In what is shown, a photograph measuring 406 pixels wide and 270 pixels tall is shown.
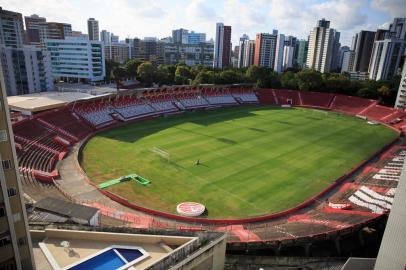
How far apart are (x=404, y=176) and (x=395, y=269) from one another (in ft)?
15.5

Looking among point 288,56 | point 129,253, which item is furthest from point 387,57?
point 129,253

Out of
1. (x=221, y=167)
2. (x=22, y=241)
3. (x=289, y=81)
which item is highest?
(x=289, y=81)

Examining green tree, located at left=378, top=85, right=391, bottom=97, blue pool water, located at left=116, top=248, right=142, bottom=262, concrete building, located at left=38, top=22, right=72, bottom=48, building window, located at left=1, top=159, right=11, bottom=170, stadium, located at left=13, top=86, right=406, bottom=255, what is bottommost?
stadium, located at left=13, top=86, right=406, bottom=255

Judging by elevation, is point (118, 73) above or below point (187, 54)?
below

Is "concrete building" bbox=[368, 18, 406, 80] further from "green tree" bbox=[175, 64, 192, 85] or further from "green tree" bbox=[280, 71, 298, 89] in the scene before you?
"green tree" bbox=[175, 64, 192, 85]

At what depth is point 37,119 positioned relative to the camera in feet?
148

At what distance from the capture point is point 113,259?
16.2 m

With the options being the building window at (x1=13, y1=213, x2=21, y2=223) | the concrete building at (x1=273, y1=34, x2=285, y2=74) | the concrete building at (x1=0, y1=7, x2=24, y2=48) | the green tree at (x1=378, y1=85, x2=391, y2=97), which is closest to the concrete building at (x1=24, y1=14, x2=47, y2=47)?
the concrete building at (x1=0, y1=7, x2=24, y2=48)

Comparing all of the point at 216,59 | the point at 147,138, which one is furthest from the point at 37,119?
the point at 216,59

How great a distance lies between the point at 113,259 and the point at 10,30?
310ft

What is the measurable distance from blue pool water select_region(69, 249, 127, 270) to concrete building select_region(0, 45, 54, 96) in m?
74.7

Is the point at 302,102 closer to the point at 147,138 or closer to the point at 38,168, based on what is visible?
the point at 147,138

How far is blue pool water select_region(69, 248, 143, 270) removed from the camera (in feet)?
51.0

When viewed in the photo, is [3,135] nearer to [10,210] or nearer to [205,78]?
[10,210]
